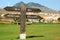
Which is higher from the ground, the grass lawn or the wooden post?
the wooden post

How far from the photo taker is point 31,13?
18703 mm

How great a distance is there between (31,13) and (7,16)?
2558 millimetres

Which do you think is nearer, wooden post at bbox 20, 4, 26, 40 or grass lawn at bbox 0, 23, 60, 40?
wooden post at bbox 20, 4, 26, 40

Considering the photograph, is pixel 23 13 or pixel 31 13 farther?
pixel 31 13

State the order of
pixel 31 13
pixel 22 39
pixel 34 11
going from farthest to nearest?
1. pixel 31 13
2. pixel 34 11
3. pixel 22 39

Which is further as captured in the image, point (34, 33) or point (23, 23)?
point (34, 33)

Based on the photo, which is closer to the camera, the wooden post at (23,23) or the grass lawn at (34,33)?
the wooden post at (23,23)

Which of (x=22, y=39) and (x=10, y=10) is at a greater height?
(x=10, y=10)

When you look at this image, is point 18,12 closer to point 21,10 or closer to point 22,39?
point 21,10

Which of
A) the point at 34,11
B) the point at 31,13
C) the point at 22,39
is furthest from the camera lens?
the point at 31,13

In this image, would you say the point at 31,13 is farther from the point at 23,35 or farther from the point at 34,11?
the point at 23,35

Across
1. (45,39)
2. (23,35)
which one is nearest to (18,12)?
(23,35)

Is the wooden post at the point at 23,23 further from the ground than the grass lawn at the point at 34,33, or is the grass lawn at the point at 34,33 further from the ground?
the wooden post at the point at 23,23

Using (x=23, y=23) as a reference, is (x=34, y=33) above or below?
below
